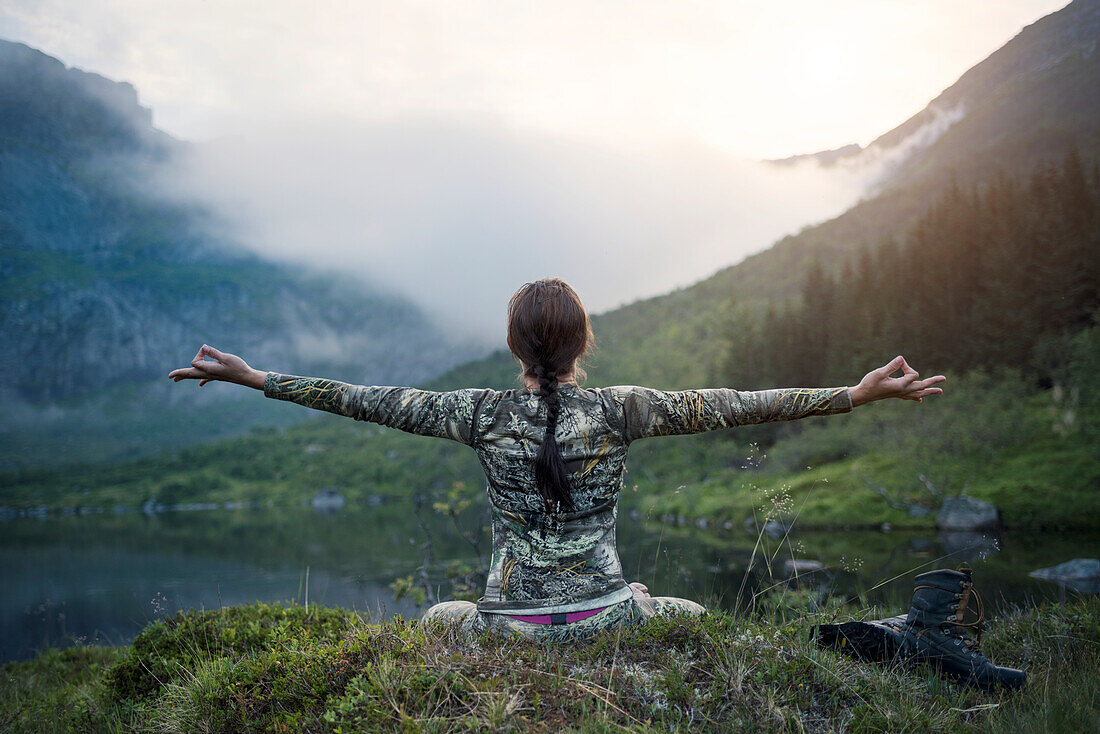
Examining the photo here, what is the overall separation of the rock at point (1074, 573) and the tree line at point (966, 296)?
24755 millimetres

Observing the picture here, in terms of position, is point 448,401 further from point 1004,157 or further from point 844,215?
point 844,215

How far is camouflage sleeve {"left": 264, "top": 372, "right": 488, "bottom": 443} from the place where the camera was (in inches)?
122

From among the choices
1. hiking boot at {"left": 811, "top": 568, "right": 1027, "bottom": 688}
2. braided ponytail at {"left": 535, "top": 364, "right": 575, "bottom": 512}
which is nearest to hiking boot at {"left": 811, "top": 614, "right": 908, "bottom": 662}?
hiking boot at {"left": 811, "top": 568, "right": 1027, "bottom": 688}

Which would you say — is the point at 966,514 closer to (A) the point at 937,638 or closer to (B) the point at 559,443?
(A) the point at 937,638

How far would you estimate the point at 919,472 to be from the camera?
33.9 m

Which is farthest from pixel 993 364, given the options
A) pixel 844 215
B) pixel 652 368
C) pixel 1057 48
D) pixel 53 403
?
pixel 53 403

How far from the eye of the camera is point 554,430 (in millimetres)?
2990

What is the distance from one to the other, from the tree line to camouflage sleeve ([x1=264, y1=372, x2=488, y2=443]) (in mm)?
46309

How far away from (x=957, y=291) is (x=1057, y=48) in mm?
17509

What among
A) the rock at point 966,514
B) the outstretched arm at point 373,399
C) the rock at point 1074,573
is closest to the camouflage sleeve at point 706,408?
the outstretched arm at point 373,399

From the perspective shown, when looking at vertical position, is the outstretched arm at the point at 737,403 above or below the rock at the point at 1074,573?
above

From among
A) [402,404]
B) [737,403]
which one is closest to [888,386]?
[737,403]

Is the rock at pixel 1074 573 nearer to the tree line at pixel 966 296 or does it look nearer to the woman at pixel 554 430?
the woman at pixel 554 430

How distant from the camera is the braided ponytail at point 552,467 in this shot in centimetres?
288
